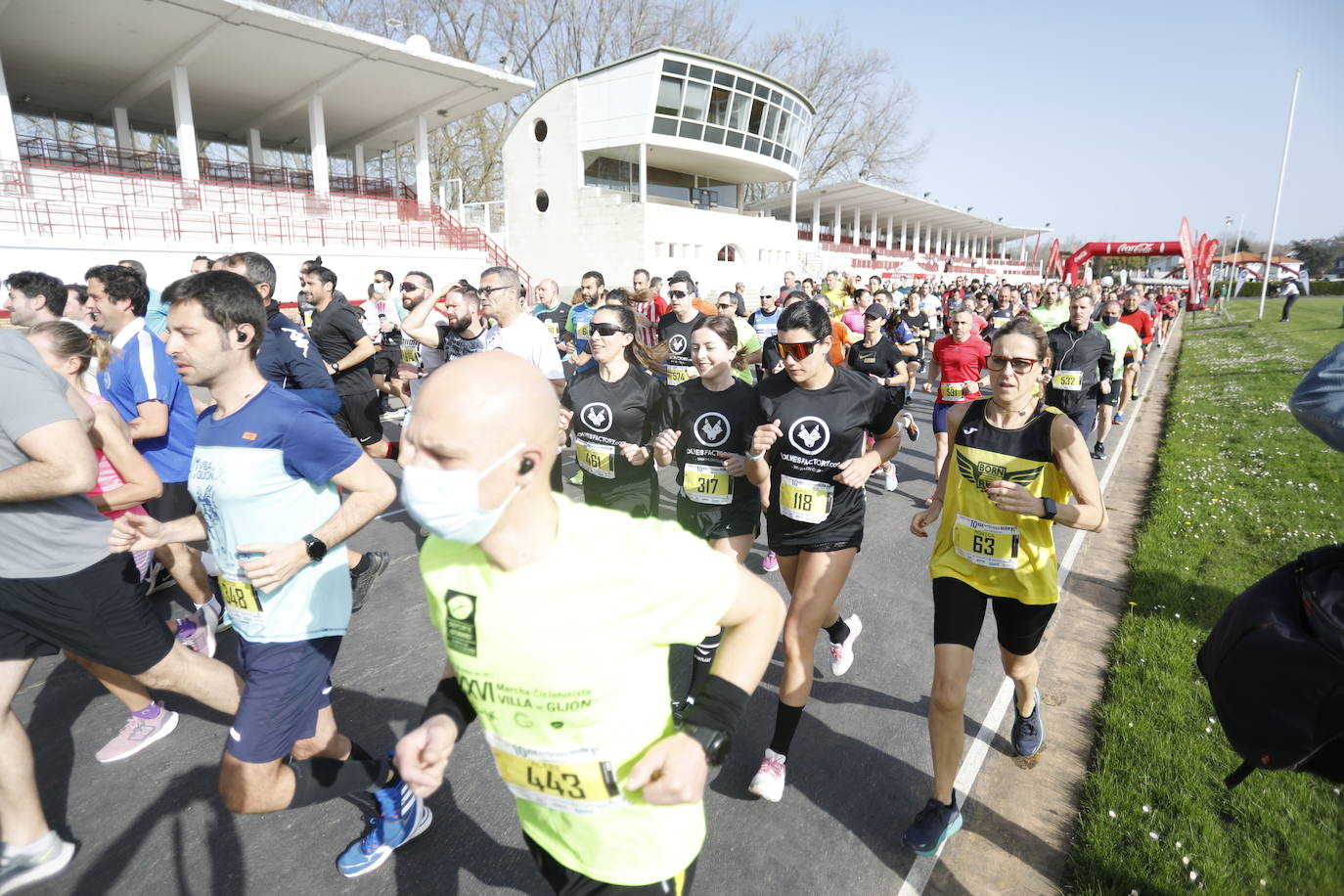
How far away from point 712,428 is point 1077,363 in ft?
18.6

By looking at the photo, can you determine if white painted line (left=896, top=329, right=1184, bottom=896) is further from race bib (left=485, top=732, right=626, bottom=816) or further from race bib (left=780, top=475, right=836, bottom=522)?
race bib (left=485, top=732, right=626, bottom=816)

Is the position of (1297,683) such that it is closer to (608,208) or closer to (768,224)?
(608,208)

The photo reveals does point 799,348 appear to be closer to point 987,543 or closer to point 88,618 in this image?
point 987,543

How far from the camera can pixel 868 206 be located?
192ft

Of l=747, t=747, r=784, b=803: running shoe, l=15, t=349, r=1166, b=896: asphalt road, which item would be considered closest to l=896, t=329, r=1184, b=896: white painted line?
l=15, t=349, r=1166, b=896: asphalt road

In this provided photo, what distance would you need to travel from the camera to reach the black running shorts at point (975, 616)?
3133 millimetres

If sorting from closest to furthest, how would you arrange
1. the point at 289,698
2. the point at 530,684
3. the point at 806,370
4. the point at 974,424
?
the point at 530,684 < the point at 289,698 < the point at 974,424 < the point at 806,370

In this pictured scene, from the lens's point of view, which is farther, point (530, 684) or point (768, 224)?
point (768, 224)

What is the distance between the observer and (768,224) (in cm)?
3566

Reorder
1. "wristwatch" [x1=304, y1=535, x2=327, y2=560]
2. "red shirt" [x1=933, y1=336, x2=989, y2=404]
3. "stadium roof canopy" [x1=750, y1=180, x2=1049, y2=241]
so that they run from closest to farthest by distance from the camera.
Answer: "wristwatch" [x1=304, y1=535, x2=327, y2=560] < "red shirt" [x1=933, y1=336, x2=989, y2=404] < "stadium roof canopy" [x1=750, y1=180, x2=1049, y2=241]

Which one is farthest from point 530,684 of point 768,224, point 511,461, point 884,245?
point 884,245

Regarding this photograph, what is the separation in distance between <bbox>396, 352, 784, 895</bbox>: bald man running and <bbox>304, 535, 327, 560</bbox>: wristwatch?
1.15m

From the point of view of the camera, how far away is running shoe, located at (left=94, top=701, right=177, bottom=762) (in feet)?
11.7

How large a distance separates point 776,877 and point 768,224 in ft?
117
